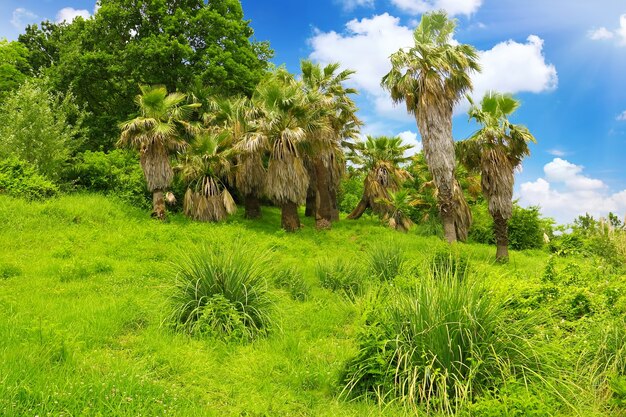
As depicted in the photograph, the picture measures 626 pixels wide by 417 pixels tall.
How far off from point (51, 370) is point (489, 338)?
471 centimetres

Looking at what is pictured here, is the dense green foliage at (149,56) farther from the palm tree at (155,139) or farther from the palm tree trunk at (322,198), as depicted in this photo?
the palm tree trunk at (322,198)

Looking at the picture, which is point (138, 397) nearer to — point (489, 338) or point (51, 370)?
point (51, 370)

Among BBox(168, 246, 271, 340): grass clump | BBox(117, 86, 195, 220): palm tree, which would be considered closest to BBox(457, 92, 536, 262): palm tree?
BBox(117, 86, 195, 220): palm tree

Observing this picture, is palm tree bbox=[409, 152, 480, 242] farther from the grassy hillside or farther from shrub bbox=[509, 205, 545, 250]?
the grassy hillside

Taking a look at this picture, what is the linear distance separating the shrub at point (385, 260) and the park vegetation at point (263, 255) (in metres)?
0.06

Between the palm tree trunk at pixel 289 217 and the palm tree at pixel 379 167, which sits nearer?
the palm tree trunk at pixel 289 217

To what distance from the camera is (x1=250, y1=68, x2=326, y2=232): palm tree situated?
21234 mm

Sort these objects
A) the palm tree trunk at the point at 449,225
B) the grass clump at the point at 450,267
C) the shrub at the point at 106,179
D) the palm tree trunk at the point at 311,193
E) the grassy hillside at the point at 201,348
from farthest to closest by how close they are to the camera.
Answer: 1. the palm tree trunk at the point at 311,193
2. the shrub at the point at 106,179
3. the palm tree trunk at the point at 449,225
4. the grass clump at the point at 450,267
5. the grassy hillside at the point at 201,348

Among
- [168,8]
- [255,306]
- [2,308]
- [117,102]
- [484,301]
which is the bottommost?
[2,308]

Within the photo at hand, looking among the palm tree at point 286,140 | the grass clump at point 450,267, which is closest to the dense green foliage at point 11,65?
the palm tree at point 286,140

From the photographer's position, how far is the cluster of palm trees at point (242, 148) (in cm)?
→ 2103

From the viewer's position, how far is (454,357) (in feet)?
14.9

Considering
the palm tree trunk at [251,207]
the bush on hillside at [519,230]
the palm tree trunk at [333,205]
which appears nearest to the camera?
the palm tree trunk at [251,207]

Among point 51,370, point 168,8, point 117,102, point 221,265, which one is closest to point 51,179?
point 117,102
